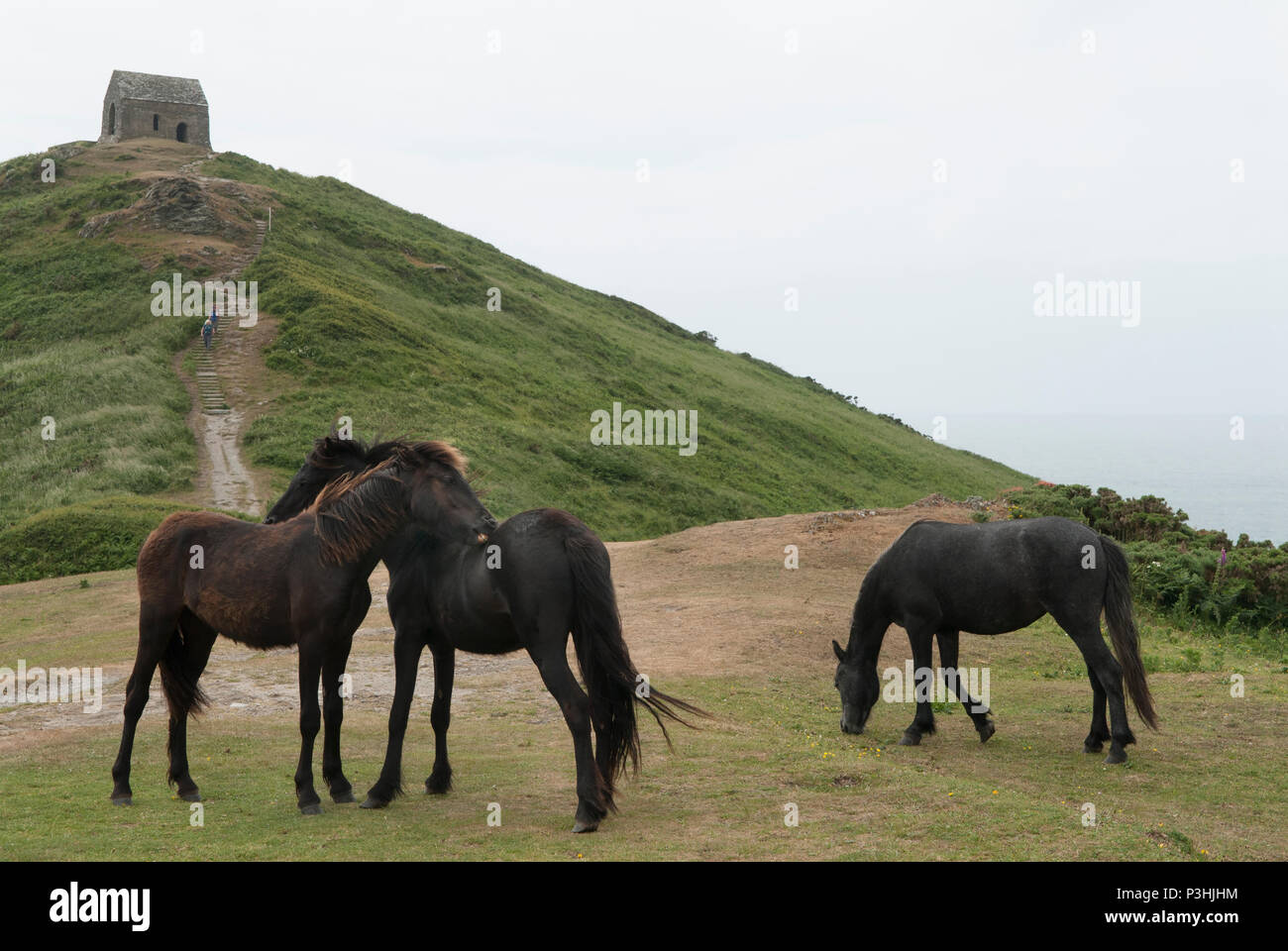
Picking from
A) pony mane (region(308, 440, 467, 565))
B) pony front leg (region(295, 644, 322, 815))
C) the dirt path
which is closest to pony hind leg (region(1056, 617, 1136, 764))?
pony mane (region(308, 440, 467, 565))

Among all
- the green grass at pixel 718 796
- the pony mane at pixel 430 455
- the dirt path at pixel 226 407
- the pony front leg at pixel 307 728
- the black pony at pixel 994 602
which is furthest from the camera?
the dirt path at pixel 226 407

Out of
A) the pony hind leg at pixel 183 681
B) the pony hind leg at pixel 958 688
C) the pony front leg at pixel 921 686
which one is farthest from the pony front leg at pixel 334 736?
the pony hind leg at pixel 958 688

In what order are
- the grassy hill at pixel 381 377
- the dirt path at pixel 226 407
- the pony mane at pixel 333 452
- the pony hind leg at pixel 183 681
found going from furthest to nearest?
the grassy hill at pixel 381 377 → the dirt path at pixel 226 407 → the pony mane at pixel 333 452 → the pony hind leg at pixel 183 681

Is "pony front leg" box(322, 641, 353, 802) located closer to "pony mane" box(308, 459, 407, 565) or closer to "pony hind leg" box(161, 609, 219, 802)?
"pony mane" box(308, 459, 407, 565)

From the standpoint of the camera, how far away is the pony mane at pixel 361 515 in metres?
8.74

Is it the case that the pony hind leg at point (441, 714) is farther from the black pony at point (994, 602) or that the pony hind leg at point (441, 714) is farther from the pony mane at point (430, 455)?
the black pony at point (994, 602)

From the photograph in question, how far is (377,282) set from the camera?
2179 inches

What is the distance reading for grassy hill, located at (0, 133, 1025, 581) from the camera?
34.2 metres

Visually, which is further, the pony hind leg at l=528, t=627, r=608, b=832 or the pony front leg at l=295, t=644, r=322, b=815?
the pony front leg at l=295, t=644, r=322, b=815

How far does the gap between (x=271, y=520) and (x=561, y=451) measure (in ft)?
98.7

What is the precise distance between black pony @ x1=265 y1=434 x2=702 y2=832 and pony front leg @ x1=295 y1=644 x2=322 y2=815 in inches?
18.3

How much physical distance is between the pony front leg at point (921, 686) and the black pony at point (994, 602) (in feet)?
0.04

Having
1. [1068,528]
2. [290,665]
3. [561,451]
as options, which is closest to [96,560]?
[290,665]

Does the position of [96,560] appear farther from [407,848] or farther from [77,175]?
[77,175]
